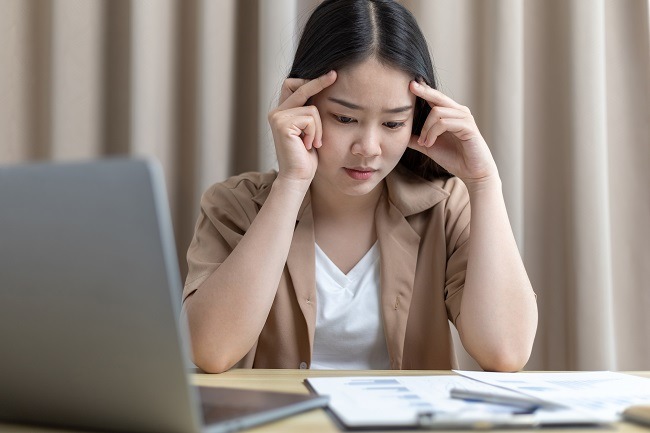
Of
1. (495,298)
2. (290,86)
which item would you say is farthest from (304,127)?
(495,298)

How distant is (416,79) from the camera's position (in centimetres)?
130

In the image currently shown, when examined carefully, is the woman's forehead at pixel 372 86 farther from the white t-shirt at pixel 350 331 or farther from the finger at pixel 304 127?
the white t-shirt at pixel 350 331

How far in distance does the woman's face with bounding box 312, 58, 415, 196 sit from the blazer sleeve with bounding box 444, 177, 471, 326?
220mm

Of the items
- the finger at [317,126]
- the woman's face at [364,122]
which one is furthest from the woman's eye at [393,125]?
the finger at [317,126]

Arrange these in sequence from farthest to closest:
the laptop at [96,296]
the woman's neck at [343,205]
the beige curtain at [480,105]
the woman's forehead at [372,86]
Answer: the beige curtain at [480,105] < the woman's neck at [343,205] < the woman's forehead at [372,86] < the laptop at [96,296]

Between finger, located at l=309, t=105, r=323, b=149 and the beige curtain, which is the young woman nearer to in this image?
finger, located at l=309, t=105, r=323, b=149

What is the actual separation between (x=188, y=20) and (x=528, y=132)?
0.86 m

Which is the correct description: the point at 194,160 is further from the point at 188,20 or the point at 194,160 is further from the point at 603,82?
the point at 603,82

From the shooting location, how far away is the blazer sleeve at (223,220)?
1.33m

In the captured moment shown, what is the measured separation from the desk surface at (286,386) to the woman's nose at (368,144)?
406 mm

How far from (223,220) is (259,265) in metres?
0.24

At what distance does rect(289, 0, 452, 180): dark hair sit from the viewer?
4.15ft

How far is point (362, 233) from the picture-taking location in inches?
58.0

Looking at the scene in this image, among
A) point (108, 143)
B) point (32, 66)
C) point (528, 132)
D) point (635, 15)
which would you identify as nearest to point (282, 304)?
point (108, 143)
